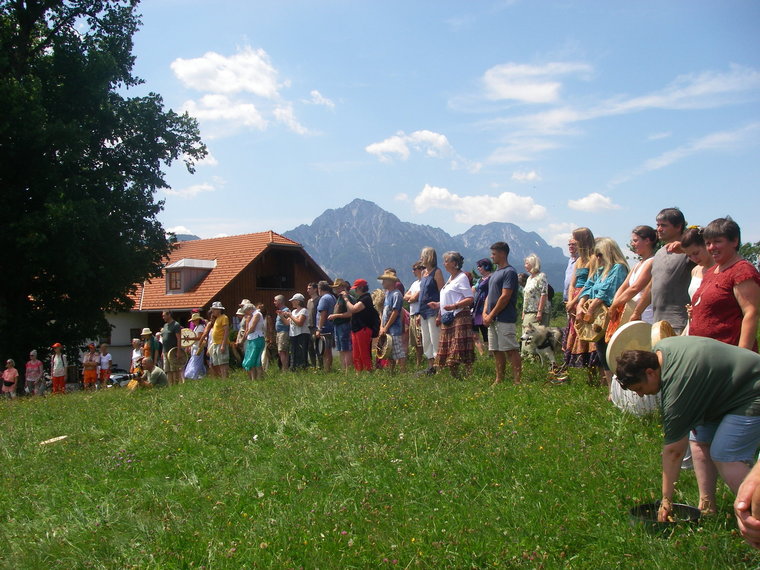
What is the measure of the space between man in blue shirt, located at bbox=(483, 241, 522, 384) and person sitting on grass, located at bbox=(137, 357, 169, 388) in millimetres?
8518

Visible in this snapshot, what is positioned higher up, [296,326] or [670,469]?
[296,326]

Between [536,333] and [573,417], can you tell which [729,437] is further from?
[536,333]

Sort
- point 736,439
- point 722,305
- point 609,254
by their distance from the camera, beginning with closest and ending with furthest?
1. point 736,439
2. point 722,305
3. point 609,254

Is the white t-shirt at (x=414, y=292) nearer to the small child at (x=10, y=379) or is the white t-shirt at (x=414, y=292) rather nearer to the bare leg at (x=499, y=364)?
the bare leg at (x=499, y=364)

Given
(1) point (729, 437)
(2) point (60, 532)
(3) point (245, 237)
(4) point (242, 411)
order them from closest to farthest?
(1) point (729, 437) < (2) point (60, 532) < (4) point (242, 411) < (3) point (245, 237)

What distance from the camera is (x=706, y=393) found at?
3.83 metres

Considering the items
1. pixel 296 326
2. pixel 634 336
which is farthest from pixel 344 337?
pixel 634 336

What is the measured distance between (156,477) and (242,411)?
6.54 ft

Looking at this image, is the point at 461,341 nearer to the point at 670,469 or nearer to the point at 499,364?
the point at 499,364

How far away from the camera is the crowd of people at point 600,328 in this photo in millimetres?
3838

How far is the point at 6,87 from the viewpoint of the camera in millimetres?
18141

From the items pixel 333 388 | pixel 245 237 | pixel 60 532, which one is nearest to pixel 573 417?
pixel 333 388

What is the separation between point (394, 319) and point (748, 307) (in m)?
6.83

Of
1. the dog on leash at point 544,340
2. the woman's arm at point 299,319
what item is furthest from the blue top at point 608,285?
the woman's arm at point 299,319
